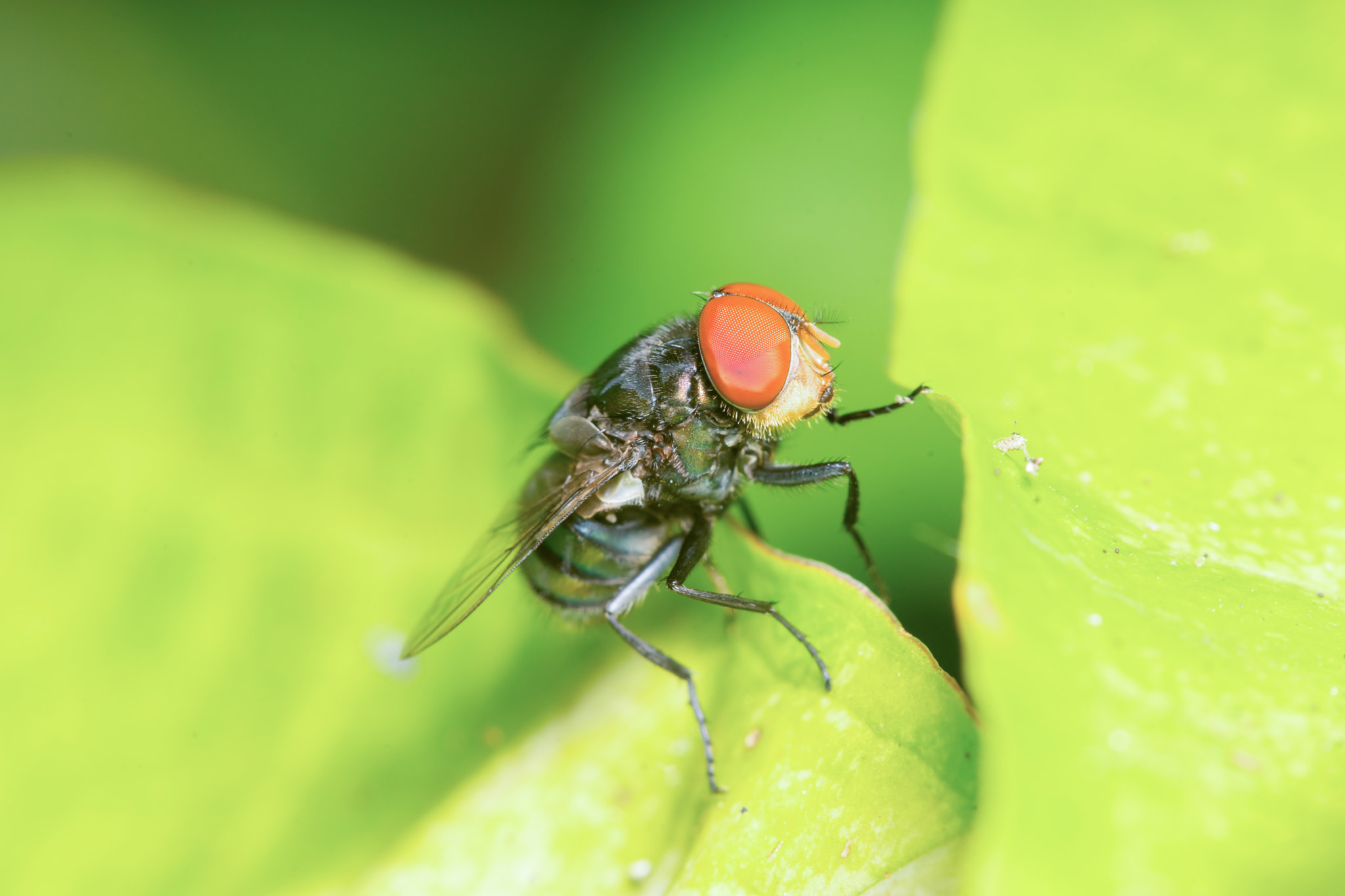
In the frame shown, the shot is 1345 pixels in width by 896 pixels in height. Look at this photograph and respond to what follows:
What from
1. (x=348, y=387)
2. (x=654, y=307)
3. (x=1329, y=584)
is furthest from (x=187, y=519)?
(x=1329, y=584)

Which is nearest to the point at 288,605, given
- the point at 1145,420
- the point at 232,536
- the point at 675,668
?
the point at 232,536

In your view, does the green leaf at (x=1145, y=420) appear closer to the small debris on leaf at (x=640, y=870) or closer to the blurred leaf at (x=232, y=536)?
the small debris on leaf at (x=640, y=870)

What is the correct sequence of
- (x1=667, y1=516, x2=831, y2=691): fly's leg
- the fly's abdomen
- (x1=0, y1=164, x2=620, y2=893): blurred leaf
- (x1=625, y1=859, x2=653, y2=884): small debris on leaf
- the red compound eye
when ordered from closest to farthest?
1. (x1=625, y1=859, x2=653, y2=884): small debris on leaf
2. (x1=667, y1=516, x2=831, y2=691): fly's leg
3. (x1=0, y1=164, x2=620, y2=893): blurred leaf
4. the red compound eye
5. the fly's abdomen

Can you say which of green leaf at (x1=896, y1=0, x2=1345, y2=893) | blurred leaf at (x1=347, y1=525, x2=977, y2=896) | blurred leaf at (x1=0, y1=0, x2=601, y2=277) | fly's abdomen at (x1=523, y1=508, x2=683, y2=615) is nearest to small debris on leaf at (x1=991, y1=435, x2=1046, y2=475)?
green leaf at (x1=896, y1=0, x2=1345, y2=893)

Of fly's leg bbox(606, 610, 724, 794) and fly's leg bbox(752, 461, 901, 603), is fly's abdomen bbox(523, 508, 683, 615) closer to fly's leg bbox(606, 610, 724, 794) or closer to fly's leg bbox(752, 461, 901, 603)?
fly's leg bbox(606, 610, 724, 794)

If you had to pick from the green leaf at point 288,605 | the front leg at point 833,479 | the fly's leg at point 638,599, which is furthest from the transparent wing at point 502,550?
the front leg at point 833,479
